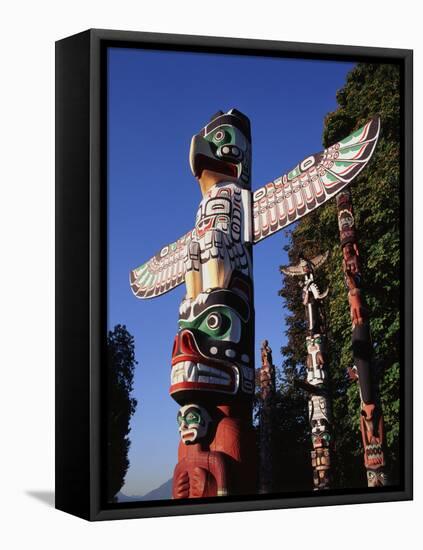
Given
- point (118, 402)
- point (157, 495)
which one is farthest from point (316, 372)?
point (118, 402)

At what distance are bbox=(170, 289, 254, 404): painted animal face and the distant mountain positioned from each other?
891mm

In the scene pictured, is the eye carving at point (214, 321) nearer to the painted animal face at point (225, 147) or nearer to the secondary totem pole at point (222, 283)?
the secondary totem pole at point (222, 283)

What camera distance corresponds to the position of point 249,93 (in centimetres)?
1656

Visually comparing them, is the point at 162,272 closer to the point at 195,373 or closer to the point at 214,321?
the point at 214,321

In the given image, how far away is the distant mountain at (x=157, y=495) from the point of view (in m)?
15.6

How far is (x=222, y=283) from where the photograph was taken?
54.1 feet

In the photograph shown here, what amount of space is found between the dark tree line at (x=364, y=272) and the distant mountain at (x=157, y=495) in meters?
1.73

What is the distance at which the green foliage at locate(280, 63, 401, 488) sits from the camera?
1708cm

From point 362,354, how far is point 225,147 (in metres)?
2.80

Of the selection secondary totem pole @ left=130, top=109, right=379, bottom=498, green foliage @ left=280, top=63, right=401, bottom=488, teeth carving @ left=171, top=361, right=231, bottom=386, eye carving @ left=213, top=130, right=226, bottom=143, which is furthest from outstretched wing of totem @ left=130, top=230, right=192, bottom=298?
green foliage @ left=280, top=63, right=401, bottom=488

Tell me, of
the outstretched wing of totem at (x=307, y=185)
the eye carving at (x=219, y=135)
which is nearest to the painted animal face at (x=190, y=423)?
the outstretched wing of totem at (x=307, y=185)

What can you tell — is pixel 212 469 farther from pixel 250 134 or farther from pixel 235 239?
pixel 250 134

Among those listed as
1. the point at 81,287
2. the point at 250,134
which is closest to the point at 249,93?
the point at 250,134

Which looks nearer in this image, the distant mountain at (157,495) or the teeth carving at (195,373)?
the distant mountain at (157,495)
